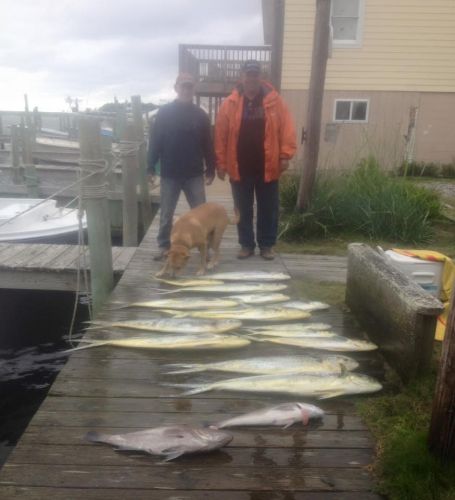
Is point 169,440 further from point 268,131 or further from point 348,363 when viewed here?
point 268,131

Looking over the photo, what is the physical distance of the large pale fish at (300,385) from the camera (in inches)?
115

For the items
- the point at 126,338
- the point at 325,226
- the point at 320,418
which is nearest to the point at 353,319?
the point at 320,418

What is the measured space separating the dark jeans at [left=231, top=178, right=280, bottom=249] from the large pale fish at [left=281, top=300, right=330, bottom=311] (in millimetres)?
1533

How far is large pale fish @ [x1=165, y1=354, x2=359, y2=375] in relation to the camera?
10.3 feet

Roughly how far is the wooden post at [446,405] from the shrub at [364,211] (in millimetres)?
5235

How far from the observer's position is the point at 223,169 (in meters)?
5.51

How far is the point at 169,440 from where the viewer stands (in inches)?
94.3

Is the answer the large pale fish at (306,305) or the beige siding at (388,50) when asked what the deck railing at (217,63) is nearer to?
the beige siding at (388,50)

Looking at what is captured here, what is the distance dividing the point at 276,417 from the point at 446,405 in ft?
2.75

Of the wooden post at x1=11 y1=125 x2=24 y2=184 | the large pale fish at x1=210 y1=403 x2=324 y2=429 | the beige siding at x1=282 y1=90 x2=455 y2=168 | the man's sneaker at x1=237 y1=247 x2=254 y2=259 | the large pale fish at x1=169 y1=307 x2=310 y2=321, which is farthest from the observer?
the beige siding at x1=282 y1=90 x2=455 y2=168

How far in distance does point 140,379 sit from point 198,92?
13713mm

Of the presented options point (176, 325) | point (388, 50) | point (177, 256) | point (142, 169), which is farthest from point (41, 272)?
point (388, 50)

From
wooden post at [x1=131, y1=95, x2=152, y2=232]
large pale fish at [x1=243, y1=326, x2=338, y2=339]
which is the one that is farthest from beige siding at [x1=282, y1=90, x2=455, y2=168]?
large pale fish at [x1=243, y1=326, x2=338, y2=339]

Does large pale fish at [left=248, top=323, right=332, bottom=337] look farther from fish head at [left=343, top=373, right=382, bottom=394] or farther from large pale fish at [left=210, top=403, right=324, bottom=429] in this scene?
large pale fish at [left=210, top=403, right=324, bottom=429]
